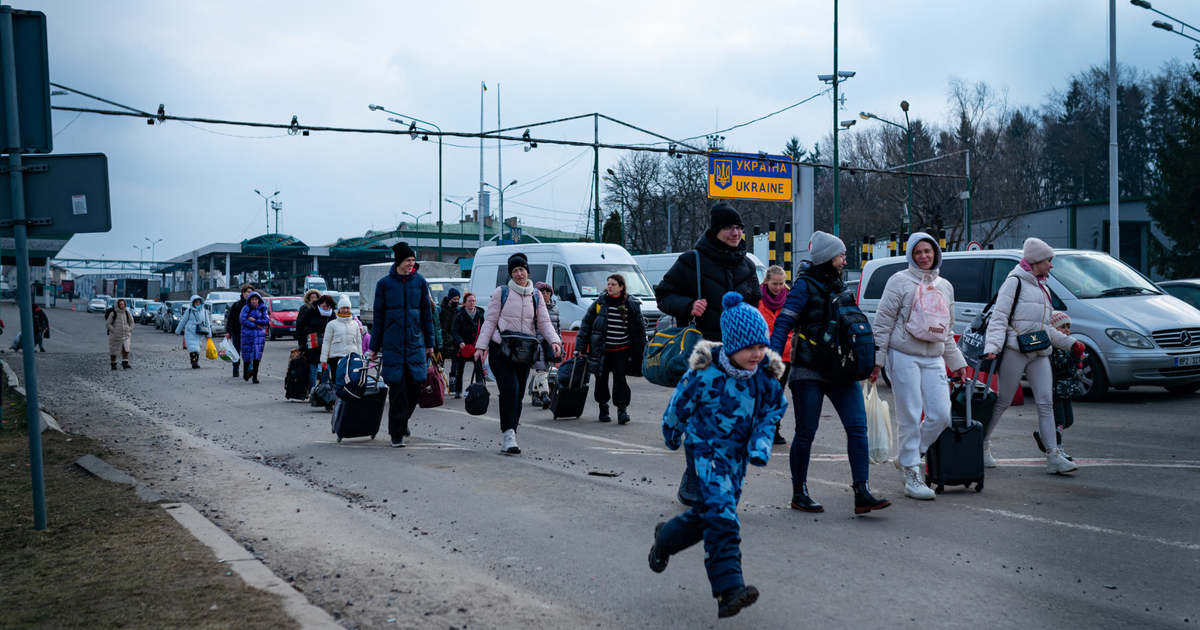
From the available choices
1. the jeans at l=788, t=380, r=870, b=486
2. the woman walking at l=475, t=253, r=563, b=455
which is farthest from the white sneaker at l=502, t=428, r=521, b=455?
the jeans at l=788, t=380, r=870, b=486

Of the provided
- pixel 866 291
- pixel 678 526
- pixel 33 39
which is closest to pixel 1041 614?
pixel 678 526

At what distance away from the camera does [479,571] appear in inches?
210

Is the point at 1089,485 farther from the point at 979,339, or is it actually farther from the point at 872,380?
the point at 872,380

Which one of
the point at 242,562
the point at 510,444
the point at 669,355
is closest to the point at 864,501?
the point at 669,355

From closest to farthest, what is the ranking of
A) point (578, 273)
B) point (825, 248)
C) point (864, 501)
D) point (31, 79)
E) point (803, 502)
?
point (31, 79) → point (864, 501) → point (825, 248) → point (803, 502) → point (578, 273)

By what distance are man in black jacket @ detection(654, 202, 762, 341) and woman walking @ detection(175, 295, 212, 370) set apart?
19.7 metres

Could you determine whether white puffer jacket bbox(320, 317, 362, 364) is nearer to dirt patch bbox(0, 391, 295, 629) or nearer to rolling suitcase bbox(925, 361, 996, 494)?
dirt patch bbox(0, 391, 295, 629)

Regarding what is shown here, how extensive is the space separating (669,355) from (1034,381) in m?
3.32

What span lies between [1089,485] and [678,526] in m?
4.33

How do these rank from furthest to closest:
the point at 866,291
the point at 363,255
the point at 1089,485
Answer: the point at 363,255 < the point at 866,291 < the point at 1089,485

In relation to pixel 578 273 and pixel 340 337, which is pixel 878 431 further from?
pixel 578 273

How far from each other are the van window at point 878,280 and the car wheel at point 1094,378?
312 cm

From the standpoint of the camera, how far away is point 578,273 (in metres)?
21.0

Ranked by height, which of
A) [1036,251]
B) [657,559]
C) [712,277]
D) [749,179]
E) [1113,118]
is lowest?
[657,559]
